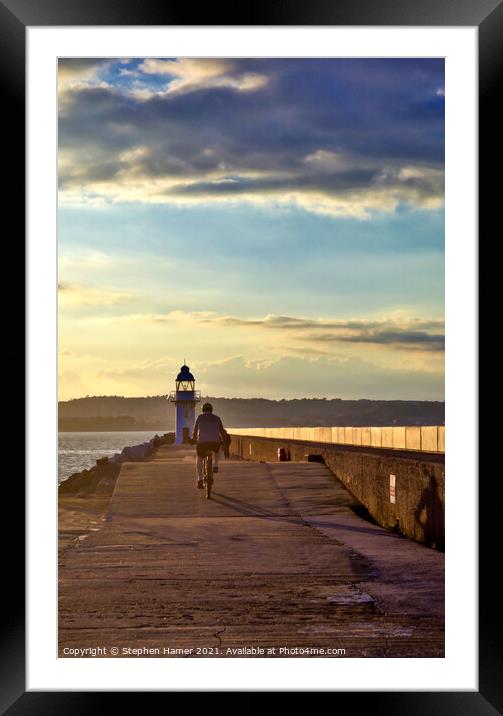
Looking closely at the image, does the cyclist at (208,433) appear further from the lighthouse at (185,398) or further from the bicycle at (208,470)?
the lighthouse at (185,398)

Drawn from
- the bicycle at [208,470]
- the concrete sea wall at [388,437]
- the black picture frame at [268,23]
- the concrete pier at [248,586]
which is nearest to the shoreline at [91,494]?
the bicycle at [208,470]

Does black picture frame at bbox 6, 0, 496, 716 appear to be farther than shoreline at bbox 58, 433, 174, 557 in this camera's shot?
No

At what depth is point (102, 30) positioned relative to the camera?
554 cm

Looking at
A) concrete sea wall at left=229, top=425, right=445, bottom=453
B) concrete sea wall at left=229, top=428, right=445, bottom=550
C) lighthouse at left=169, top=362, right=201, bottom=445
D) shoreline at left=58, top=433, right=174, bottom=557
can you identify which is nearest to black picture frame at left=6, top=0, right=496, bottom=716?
concrete sea wall at left=229, top=428, right=445, bottom=550

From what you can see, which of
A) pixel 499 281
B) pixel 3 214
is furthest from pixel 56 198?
pixel 499 281

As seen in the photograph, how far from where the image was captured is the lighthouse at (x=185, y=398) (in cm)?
4819

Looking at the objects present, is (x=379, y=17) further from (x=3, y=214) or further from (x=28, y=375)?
(x=28, y=375)

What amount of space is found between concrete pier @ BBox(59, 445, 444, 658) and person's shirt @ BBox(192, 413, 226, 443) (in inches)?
44.5

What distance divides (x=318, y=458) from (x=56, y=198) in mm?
14378

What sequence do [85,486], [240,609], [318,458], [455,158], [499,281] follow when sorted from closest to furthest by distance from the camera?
[499,281] < [455,158] < [240,609] < [318,458] < [85,486]

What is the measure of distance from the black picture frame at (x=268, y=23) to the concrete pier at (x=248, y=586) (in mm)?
500

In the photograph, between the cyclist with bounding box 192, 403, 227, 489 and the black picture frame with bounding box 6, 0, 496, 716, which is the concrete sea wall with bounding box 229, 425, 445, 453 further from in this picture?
the black picture frame with bounding box 6, 0, 496, 716

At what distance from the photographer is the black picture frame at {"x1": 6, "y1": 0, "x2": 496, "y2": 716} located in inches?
204

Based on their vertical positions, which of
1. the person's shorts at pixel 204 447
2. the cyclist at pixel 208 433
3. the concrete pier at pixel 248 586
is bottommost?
the concrete pier at pixel 248 586
